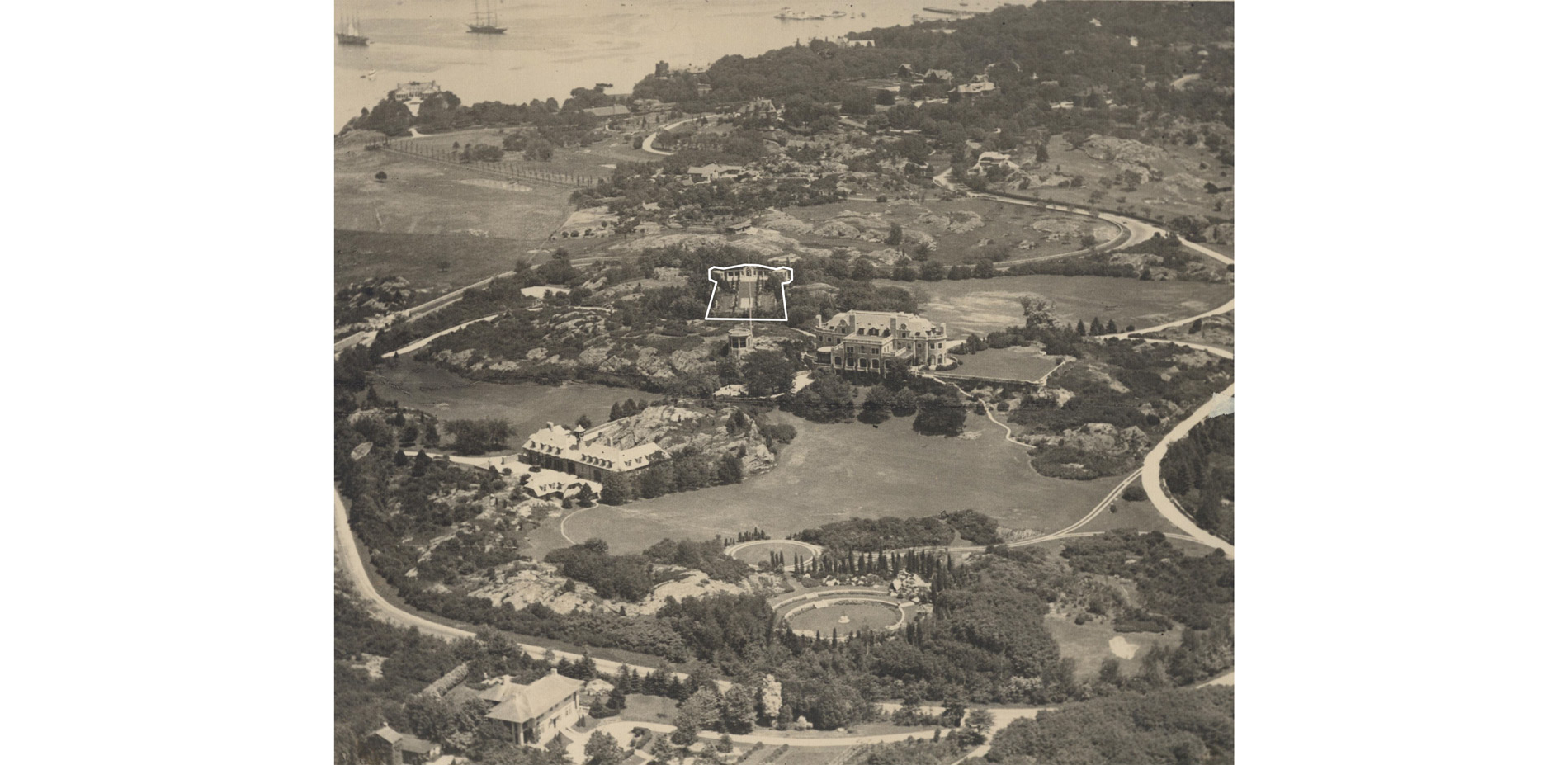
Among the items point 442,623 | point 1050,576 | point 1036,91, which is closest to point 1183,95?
point 1036,91

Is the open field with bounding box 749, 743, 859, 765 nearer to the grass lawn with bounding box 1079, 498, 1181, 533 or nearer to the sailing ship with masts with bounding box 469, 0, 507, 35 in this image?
the grass lawn with bounding box 1079, 498, 1181, 533

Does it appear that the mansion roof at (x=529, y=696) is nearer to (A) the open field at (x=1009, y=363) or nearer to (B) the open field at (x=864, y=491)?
(B) the open field at (x=864, y=491)

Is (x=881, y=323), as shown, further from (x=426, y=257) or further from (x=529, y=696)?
(x=529, y=696)

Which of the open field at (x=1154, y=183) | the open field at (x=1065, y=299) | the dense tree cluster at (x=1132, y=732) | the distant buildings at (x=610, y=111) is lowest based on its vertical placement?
the dense tree cluster at (x=1132, y=732)

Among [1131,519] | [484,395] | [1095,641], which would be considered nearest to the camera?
[1095,641]

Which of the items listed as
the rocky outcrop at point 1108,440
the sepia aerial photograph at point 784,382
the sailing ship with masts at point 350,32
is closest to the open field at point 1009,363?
the sepia aerial photograph at point 784,382

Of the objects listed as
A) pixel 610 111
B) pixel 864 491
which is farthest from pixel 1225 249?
pixel 610 111
